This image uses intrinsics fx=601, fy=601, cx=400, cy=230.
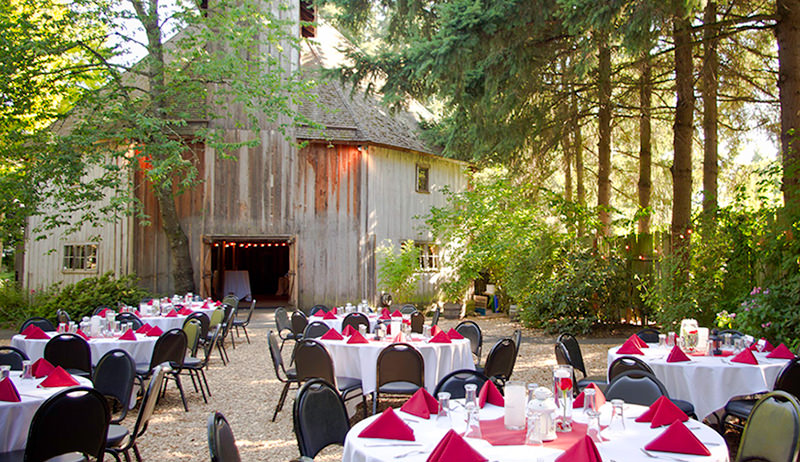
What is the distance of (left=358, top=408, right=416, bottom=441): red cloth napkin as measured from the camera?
3.44 meters

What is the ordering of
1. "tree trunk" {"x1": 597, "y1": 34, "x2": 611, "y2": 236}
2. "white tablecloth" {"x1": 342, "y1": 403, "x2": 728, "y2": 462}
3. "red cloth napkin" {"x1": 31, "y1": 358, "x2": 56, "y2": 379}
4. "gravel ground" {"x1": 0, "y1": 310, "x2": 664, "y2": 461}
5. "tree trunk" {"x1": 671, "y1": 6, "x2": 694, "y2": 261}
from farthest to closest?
"tree trunk" {"x1": 597, "y1": 34, "x2": 611, "y2": 236}, "tree trunk" {"x1": 671, "y1": 6, "x2": 694, "y2": 261}, "gravel ground" {"x1": 0, "y1": 310, "x2": 664, "y2": 461}, "red cloth napkin" {"x1": 31, "y1": 358, "x2": 56, "y2": 379}, "white tablecloth" {"x1": 342, "y1": 403, "x2": 728, "y2": 462}

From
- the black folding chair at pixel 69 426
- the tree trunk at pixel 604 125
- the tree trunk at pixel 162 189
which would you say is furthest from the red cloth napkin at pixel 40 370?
the tree trunk at pixel 604 125

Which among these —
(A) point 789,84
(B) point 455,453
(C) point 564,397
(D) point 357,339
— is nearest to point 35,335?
(D) point 357,339

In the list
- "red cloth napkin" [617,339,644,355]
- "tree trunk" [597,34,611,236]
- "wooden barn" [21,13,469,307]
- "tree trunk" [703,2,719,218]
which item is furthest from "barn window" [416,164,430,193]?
"red cloth napkin" [617,339,644,355]

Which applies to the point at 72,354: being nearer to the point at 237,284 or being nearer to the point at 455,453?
the point at 455,453

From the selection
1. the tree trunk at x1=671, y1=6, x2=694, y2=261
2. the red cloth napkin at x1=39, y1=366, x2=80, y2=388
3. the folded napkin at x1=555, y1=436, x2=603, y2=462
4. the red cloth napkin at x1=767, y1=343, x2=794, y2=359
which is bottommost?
the red cloth napkin at x1=39, y1=366, x2=80, y2=388

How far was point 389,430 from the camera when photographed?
11.4ft

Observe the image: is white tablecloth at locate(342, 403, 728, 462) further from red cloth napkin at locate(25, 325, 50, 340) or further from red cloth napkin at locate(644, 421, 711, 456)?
red cloth napkin at locate(25, 325, 50, 340)

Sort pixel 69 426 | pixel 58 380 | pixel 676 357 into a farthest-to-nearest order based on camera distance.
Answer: pixel 676 357 < pixel 58 380 < pixel 69 426

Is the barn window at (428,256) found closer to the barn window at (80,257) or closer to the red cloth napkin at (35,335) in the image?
the barn window at (80,257)

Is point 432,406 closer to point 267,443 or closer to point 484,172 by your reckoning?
point 267,443

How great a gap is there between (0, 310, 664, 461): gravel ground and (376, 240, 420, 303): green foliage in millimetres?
4976

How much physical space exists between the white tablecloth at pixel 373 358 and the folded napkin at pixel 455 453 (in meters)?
3.77

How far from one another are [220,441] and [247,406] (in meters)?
5.10
